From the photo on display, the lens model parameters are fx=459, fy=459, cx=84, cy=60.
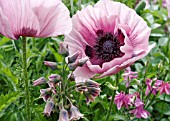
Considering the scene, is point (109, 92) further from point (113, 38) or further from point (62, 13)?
point (62, 13)

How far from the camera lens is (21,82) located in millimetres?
1529

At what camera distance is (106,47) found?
1213 mm

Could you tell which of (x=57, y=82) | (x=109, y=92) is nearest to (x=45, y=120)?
(x=109, y=92)

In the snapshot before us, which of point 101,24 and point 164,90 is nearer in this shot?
point 101,24

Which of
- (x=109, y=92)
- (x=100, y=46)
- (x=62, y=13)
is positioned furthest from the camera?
(x=109, y=92)

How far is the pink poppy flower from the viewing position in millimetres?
1077

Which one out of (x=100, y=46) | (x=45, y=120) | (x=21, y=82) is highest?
(x=100, y=46)

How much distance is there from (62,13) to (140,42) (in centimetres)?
22

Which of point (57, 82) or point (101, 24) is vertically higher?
point (101, 24)

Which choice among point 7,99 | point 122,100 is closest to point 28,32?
point 7,99

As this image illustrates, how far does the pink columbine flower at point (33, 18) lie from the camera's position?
39.2 inches

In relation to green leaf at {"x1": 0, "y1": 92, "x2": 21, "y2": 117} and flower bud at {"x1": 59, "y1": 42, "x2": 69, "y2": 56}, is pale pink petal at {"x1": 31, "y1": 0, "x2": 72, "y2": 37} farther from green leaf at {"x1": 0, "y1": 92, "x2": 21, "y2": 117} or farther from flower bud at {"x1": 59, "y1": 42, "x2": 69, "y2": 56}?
green leaf at {"x1": 0, "y1": 92, "x2": 21, "y2": 117}

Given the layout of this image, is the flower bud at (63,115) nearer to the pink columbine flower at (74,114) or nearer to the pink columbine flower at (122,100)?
the pink columbine flower at (74,114)

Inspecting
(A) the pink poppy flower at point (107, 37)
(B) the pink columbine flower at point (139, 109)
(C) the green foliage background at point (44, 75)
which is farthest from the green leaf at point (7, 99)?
(B) the pink columbine flower at point (139, 109)
